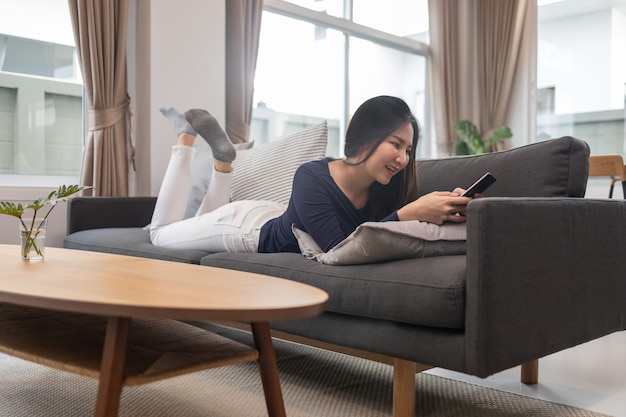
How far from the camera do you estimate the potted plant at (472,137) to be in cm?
584

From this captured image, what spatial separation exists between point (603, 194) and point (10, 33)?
4908 millimetres

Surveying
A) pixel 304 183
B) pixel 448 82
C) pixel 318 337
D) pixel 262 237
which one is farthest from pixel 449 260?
pixel 448 82

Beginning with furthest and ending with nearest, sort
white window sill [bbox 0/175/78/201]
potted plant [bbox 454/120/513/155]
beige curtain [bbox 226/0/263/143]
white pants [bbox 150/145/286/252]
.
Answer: potted plant [bbox 454/120/513/155] < beige curtain [bbox 226/0/263/143] < white window sill [bbox 0/175/78/201] < white pants [bbox 150/145/286/252]

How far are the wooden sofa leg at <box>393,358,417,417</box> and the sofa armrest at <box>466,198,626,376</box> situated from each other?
0.64ft

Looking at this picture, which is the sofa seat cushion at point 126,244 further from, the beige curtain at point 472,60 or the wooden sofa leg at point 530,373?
the beige curtain at point 472,60

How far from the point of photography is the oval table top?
40.5 inches

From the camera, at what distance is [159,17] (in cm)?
381

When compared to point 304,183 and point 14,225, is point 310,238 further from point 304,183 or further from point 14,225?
point 14,225

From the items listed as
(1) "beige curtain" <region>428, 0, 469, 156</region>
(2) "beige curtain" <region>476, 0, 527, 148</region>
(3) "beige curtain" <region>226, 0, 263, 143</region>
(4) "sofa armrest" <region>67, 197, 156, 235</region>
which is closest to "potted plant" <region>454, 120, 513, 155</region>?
(1) "beige curtain" <region>428, 0, 469, 156</region>

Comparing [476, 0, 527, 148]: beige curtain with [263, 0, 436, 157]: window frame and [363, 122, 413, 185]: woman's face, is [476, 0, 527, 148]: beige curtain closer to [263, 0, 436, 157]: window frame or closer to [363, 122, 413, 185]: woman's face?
[263, 0, 436, 157]: window frame

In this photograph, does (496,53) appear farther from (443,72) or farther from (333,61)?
(333,61)

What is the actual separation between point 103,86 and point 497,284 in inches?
117

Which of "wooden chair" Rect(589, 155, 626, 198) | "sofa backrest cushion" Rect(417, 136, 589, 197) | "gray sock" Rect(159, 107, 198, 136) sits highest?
"gray sock" Rect(159, 107, 198, 136)

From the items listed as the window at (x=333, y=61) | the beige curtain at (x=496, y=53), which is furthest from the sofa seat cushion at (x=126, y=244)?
→ the beige curtain at (x=496, y=53)
